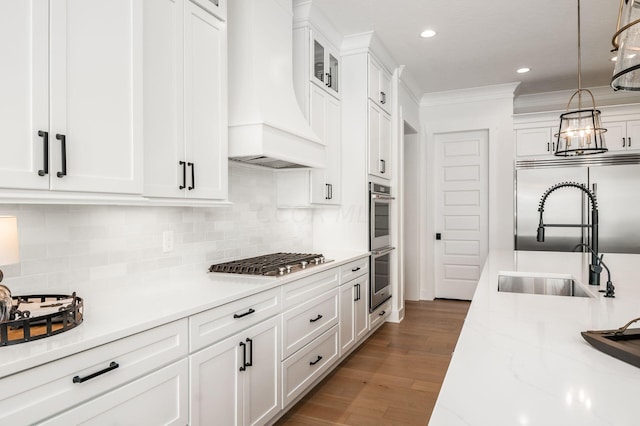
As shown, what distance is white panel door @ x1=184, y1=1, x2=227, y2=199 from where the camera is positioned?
2.09 m

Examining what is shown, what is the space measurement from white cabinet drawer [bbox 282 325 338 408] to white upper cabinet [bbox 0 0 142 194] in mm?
1445

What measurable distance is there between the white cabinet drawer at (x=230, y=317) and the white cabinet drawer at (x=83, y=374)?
0.28 ft

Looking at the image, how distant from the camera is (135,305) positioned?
5.71 feet

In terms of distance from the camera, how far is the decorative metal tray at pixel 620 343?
1.02 meters

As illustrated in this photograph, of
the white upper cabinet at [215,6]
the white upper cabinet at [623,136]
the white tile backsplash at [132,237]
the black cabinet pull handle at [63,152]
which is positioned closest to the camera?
the black cabinet pull handle at [63,152]

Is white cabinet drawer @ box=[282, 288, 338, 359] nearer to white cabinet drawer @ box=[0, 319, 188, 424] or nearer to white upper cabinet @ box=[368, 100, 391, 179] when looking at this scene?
white cabinet drawer @ box=[0, 319, 188, 424]

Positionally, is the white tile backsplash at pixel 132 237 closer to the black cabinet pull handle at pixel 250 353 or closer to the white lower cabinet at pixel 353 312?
the black cabinet pull handle at pixel 250 353

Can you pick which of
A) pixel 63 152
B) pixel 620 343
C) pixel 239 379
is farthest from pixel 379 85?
pixel 620 343

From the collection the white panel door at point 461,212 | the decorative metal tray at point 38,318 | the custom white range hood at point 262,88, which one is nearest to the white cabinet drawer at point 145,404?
the decorative metal tray at point 38,318

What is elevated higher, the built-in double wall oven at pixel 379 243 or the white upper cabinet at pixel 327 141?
the white upper cabinet at pixel 327 141

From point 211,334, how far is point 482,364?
3.93 feet

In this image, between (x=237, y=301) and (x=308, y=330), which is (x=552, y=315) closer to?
(x=237, y=301)

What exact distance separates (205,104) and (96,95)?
0.69 meters

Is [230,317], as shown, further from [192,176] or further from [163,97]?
[163,97]
